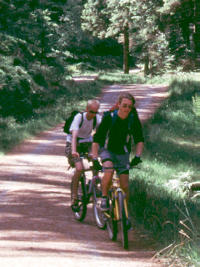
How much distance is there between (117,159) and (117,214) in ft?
2.50

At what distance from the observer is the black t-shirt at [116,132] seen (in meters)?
7.34

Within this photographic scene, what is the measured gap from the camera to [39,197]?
36.1 feet

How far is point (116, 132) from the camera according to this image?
7.38 m

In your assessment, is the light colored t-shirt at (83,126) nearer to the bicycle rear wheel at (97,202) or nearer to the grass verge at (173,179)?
the bicycle rear wheel at (97,202)

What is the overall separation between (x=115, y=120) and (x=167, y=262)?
6.39ft

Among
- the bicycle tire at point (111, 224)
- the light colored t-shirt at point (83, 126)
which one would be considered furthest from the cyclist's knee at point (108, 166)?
the light colored t-shirt at point (83, 126)

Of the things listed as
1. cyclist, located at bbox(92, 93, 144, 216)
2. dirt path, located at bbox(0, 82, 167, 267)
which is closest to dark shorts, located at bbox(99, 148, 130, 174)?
cyclist, located at bbox(92, 93, 144, 216)

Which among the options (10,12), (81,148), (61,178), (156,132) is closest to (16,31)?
(10,12)

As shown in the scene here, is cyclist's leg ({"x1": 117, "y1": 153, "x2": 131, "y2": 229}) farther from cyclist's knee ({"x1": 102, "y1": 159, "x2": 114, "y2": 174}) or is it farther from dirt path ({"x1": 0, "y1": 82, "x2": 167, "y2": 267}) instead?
dirt path ({"x1": 0, "y1": 82, "x2": 167, "y2": 267})

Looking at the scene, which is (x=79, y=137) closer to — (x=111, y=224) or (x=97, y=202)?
(x=97, y=202)

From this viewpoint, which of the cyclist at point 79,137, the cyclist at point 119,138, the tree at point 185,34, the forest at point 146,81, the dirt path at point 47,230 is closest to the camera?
the dirt path at point 47,230

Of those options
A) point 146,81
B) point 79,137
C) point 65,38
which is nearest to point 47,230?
point 79,137

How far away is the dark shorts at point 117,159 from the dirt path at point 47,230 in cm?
106

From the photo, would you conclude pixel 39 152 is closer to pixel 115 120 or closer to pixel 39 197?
pixel 39 197
